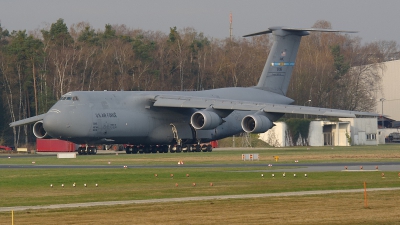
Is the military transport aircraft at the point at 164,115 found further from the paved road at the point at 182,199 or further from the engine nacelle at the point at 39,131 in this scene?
the paved road at the point at 182,199

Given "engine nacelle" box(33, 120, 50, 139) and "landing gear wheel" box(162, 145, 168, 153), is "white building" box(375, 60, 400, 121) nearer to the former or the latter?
"landing gear wheel" box(162, 145, 168, 153)

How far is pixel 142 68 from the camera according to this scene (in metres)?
82.2

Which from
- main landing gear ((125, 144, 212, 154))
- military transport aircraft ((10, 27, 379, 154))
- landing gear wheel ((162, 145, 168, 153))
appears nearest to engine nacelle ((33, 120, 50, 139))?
military transport aircraft ((10, 27, 379, 154))

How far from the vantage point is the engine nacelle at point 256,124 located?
46.3 metres

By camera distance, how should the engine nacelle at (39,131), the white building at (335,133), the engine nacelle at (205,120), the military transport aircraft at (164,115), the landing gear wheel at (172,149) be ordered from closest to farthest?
the military transport aircraft at (164,115) → the engine nacelle at (205,120) → the engine nacelle at (39,131) → the landing gear wheel at (172,149) → the white building at (335,133)

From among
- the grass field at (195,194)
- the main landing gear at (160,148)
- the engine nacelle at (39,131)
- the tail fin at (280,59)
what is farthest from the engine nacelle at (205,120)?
the grass field at (195,194)

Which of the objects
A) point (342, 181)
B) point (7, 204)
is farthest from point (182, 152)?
point (7, 204)

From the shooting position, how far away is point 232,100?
4975cm

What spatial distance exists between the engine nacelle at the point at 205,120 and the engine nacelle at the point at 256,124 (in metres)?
1.68

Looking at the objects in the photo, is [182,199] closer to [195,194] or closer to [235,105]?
[195,194]

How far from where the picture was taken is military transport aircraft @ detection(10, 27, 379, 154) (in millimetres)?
45438

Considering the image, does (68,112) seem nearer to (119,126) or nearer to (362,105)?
(119,126)

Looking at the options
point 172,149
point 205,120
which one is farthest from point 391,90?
point 205,120

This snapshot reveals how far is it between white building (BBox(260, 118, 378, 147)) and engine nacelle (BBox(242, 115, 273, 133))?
65.0 ft
